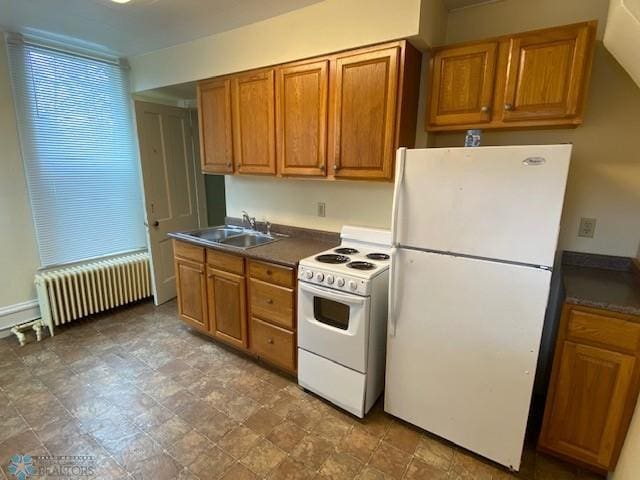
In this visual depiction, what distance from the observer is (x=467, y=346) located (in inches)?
65.6

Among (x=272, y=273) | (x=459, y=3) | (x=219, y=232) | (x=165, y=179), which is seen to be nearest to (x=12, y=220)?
(x=165, y=179)

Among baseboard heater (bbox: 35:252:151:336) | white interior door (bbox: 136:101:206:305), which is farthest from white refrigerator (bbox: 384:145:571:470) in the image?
baseboard heater (bbox: 35:252:151:336)

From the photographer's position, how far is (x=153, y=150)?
3.38 meters

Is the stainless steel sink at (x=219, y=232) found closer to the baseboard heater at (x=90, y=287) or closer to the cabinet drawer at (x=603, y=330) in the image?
the baseboard heater at (x=90, y=287)

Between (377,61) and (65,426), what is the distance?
289cm

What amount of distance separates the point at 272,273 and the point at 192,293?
40.8 inches

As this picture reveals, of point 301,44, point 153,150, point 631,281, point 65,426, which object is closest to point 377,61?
point 301,44

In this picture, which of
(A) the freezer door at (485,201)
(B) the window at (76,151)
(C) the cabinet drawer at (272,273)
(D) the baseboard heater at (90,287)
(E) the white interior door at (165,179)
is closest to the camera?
(A) the freezer door at (485,201)

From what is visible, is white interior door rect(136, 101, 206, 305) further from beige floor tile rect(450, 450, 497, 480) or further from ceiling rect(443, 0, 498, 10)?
beige floor tile rect(450, 450, 497, 480)

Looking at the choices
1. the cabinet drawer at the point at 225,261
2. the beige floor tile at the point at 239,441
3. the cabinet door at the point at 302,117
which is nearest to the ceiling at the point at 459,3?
the cabinet door at the point at 302,117

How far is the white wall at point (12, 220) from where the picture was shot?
2.73 m

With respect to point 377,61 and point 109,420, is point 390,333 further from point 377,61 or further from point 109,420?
point 109,420

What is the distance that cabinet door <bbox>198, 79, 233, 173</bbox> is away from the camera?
9.14ft

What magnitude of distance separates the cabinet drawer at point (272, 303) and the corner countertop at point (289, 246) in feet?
0.66
